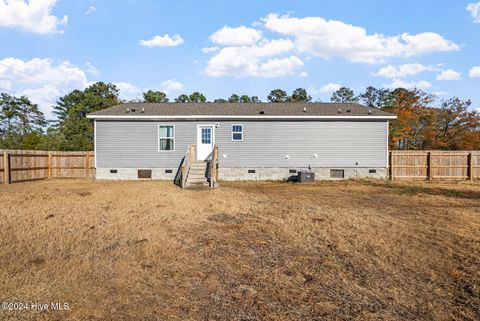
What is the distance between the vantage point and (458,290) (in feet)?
12.4

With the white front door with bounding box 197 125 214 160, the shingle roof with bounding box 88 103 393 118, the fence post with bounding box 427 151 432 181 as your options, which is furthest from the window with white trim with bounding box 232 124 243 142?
the fence post with bounding box 427 151 432 181

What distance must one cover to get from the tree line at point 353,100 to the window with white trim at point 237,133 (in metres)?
5.58

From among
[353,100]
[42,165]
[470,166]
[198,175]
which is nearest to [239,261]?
[198,175]

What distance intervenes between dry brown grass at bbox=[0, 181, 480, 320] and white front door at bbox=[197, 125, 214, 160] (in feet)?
25.7

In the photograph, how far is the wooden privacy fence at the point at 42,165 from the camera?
1423 cm

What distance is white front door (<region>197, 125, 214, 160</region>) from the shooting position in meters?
16.3

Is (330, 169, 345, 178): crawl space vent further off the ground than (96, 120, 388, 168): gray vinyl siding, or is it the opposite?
(96, 120, 388, 168): gray vinyl siding

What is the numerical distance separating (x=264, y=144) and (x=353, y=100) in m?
29.6

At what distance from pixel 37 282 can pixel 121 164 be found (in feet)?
43.1

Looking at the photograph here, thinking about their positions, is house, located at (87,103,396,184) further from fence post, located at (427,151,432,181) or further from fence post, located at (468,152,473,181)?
fence post, located at (468,152,473,181)

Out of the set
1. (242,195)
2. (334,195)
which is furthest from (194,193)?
(334,195)

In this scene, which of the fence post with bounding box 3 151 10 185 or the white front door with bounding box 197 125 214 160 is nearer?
the fence post with bounding box 3 151 10 185

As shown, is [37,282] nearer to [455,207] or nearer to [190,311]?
[190,311]

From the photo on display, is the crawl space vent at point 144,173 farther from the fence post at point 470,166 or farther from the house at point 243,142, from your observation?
the fence post at point 470,166
